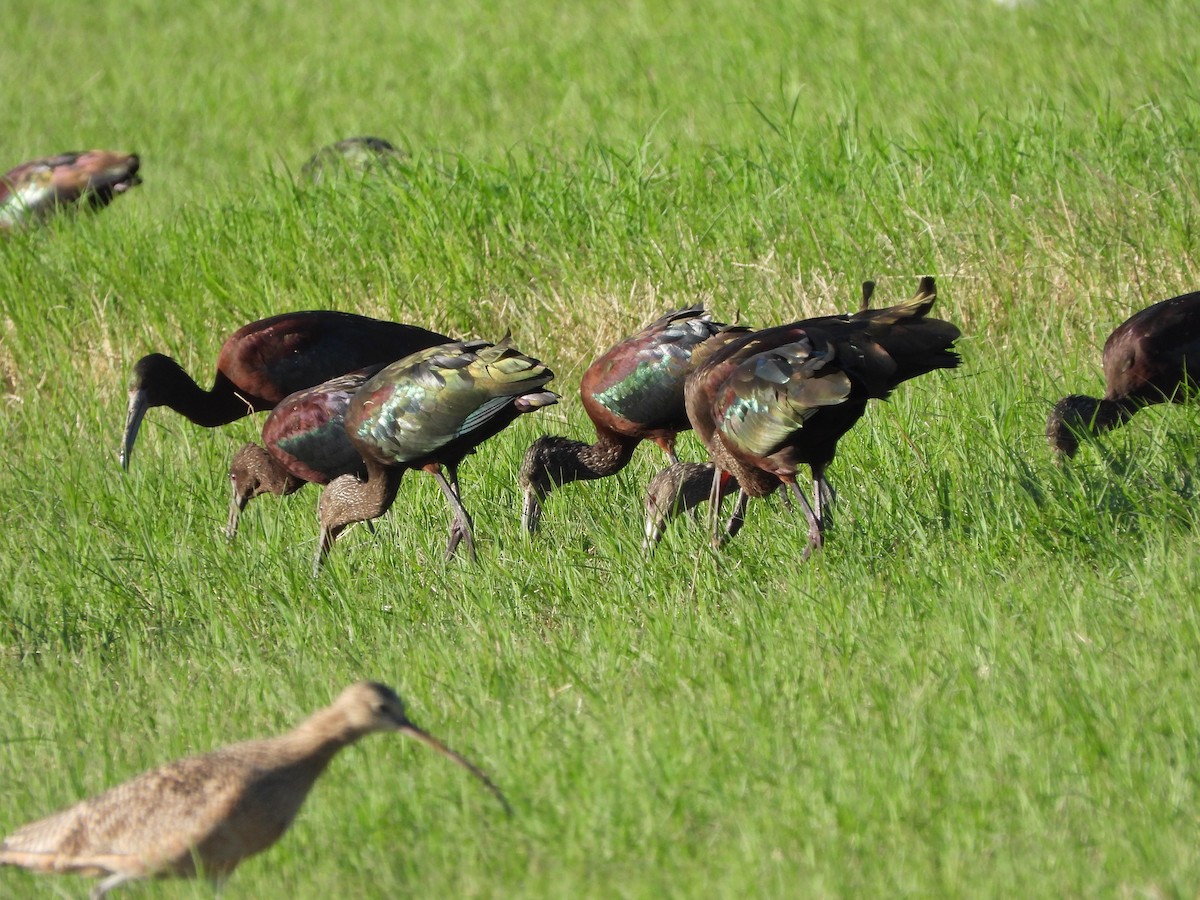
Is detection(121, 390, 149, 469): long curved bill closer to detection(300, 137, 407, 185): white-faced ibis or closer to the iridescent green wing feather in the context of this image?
detection(300, 137, 407, 185): white-faced ibis

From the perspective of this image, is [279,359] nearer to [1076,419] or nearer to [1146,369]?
[1076,419]

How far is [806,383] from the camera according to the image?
571cm

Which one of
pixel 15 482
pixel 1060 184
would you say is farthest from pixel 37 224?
pixel 1060 184

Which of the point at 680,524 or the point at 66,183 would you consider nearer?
the point at 680,524

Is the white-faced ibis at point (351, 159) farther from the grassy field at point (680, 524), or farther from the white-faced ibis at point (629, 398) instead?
the white-faced ibis at point (629, 398)

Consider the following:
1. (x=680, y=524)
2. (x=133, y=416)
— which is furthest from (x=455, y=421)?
(x=133, y=416)

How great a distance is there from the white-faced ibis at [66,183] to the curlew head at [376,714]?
7517 millimetres

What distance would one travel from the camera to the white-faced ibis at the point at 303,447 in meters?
7.35

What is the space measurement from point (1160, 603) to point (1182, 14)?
23.2 ft

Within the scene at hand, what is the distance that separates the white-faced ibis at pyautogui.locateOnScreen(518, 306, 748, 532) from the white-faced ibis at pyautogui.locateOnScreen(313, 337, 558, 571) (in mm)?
306

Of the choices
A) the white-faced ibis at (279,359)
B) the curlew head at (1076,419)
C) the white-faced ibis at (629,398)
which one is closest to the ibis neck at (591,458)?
the white-faced ibis at (629,398)

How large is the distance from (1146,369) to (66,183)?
726 centimetres

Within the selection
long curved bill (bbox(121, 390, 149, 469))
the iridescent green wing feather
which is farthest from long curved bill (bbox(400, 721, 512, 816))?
long curved bill (bbox(121, 390, 149, 469))

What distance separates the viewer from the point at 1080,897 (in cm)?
347
